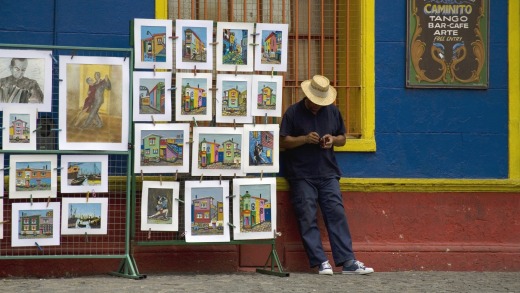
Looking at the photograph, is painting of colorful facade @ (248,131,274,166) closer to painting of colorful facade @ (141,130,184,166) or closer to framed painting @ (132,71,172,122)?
painting of colorful facade @ (141,130,184,166)

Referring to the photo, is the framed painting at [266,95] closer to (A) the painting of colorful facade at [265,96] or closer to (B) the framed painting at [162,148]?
(A) the painting of colorful facade at [265,96]

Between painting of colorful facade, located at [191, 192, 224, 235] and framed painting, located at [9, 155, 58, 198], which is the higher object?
framed painting, located at [9, 155, 58, 198]

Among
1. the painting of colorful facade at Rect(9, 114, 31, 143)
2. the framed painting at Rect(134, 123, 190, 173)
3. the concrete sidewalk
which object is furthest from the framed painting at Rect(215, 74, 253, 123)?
the painting of colorful facade at Rect(9, 114, 31, 143)

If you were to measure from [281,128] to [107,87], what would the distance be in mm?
1659

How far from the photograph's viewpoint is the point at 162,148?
30.9 feet

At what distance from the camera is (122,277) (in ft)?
30.7

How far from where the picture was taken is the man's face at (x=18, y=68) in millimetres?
9148

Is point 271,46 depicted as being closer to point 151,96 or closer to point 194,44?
point 194,44

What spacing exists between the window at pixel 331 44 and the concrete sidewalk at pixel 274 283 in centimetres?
143

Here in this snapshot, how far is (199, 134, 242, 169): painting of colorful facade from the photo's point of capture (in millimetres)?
9516

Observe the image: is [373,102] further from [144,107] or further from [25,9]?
[25,9]

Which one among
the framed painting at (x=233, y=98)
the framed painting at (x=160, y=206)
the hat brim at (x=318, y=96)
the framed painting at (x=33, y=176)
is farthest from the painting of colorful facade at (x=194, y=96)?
the framed painting at (x=33, y=176)

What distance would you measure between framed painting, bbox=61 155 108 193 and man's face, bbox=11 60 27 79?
2.56ft

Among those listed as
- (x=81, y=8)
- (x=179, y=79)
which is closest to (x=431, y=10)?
(x=179, y=79)
